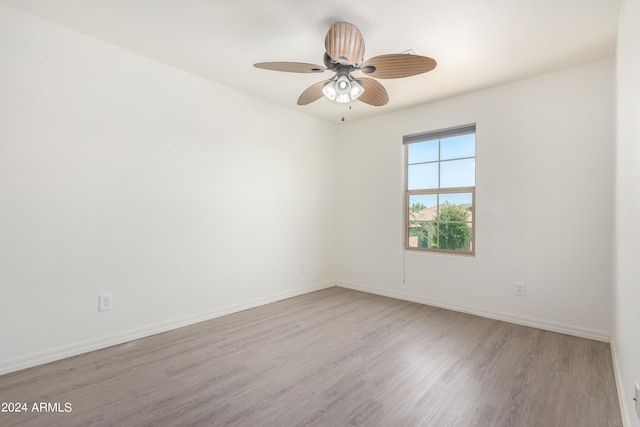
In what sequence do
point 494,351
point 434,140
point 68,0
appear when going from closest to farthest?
point 68,0, point 494,351, point 434,140

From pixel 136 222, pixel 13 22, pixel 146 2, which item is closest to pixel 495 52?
pixel 146 2

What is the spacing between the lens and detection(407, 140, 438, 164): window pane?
3840 millimetres

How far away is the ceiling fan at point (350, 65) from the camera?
6.41ft

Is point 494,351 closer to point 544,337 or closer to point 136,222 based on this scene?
point 544,337

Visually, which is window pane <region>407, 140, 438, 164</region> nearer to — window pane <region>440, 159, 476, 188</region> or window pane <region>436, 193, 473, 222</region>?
window pane <region>440, 159, 476, 188</region>

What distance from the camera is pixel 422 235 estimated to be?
12.9 feet

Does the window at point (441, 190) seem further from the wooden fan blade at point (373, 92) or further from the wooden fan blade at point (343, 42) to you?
the wooden fan blade at point (343, 42)

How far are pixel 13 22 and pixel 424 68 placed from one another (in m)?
2.86

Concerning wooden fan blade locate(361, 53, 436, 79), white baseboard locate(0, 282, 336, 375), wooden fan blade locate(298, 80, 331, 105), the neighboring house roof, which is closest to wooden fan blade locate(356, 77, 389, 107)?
wooden fan blade locate(361, 53, 436, 79)

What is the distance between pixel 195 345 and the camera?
2549 mm

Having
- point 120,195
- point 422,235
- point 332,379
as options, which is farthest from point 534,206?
point 120,195

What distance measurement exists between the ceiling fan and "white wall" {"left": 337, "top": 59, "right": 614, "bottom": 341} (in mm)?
1536

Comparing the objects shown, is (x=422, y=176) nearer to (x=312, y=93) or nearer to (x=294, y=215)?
(x=294, y=215)

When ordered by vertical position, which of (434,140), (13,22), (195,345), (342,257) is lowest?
(195,345)
